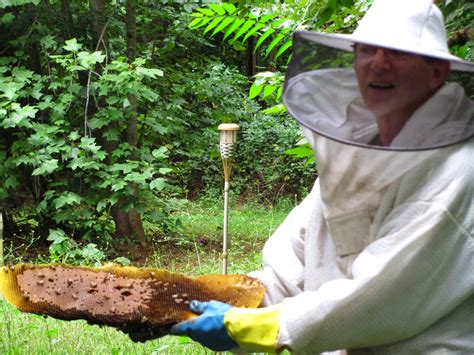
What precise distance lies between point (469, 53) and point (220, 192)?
31.6ft

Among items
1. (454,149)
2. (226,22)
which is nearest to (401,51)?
(454,149)

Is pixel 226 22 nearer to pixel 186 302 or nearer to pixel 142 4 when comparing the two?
pixel 186 302

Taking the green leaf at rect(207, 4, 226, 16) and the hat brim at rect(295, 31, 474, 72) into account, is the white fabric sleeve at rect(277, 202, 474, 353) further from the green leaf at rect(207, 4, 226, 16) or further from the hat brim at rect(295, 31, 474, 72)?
the green leaf at rect(207, 4, 226, 16)

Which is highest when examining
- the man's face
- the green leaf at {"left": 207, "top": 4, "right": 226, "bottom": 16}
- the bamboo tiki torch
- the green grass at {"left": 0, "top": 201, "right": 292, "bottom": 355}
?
the man's face

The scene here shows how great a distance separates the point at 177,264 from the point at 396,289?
5.03 meters

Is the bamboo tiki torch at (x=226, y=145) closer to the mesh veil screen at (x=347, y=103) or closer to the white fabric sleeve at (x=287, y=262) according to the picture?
the white fabric sleeve at (x=287, y=262)

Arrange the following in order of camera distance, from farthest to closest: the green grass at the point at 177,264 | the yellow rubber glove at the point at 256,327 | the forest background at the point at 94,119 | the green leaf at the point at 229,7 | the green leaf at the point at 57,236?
the green leaf at the point at 57,236
the forest background at the point at 94,119
the green grass at the point at 177,264
the green leaf at the point at 229,7
the yellow rubber glove at the point at 256,327

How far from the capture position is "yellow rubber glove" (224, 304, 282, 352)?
1.91m

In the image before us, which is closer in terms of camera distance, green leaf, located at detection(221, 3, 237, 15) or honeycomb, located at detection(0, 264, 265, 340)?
honeycomb, located at detection(0, 264, 265, 340)

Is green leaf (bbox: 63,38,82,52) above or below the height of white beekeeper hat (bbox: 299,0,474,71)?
below

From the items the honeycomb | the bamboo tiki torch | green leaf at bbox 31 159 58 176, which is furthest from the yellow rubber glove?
green leaf at bbox 31 159 58 176

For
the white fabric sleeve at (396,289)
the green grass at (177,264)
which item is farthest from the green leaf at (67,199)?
the white fabric sleeve at (396,289)

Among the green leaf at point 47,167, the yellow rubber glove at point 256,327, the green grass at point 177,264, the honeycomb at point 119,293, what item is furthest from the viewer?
the green leaf at point 47,167

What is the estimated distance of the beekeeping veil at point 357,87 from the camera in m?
1.74
